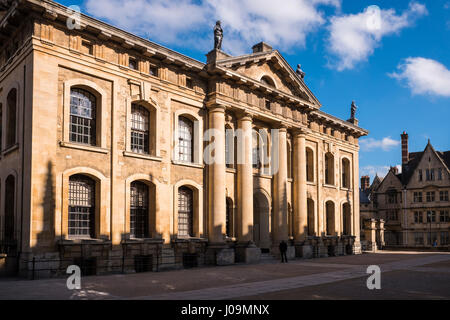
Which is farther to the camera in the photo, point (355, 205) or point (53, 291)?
point (355, 205)

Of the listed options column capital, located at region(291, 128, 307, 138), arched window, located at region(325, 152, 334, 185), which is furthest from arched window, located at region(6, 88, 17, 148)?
arched window, located at region(325, 152, 334, 185)

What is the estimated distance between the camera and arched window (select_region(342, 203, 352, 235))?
1658 inches

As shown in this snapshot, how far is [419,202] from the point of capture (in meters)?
65.0

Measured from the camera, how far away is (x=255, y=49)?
108ft

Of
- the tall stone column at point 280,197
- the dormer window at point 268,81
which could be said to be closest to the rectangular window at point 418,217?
the tall stone column at point 280,197

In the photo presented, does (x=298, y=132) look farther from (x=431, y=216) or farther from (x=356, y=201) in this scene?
(x=431, y=216)

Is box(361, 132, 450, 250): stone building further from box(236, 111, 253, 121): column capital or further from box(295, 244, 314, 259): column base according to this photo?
box(236, 111, 253, 121): column capital

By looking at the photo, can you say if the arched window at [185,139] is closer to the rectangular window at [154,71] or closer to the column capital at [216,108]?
the column capital at [216,108]

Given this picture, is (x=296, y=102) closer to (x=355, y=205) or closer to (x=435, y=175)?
(x=355, y=205)

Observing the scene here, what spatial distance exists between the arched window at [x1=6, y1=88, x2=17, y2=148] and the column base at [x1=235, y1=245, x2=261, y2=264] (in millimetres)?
14436

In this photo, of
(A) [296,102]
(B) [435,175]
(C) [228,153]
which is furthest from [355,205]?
(B) [435,175]

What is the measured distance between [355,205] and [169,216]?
957 inches

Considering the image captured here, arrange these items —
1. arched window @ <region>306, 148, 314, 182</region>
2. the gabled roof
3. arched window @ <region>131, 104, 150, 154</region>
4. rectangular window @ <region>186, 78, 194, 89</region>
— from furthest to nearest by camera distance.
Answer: the gabled roof → arched window @ <region>306, 148, 314, 182</region> → rectangular window @ <region>186, 78, 194, 89</region> → arched window @ <region>131, 104, 150, 154</region>
